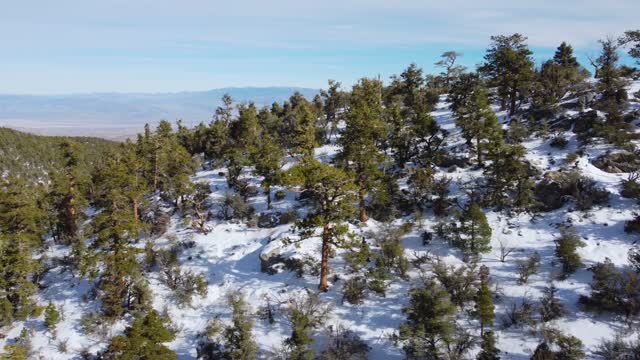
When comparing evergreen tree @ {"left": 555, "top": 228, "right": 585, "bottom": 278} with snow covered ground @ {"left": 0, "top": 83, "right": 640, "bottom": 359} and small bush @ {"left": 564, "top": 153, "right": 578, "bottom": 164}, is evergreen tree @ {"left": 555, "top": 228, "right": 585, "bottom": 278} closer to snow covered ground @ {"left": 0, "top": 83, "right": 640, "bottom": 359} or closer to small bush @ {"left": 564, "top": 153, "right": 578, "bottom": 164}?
snow covered ground @ {"left": 0, "top": 83, "right": 640, "bottom": 359}

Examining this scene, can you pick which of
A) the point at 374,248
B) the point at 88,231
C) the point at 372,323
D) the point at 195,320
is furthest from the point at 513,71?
the point at 88,231

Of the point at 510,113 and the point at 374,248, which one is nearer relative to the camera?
the point at 374,248

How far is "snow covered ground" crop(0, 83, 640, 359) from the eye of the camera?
23766mm

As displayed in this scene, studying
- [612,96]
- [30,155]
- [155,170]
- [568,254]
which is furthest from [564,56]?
[30,155]

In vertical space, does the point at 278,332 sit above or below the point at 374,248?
below

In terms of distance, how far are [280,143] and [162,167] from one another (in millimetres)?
16208

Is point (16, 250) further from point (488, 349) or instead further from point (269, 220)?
point (488, 349)

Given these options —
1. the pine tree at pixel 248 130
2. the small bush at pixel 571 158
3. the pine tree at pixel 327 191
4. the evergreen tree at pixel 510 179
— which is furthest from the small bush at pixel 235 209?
the small bush at pixel 571 158

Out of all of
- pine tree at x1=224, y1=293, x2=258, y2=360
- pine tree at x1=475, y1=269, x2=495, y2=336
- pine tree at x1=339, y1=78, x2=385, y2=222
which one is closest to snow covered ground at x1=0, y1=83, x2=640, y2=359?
pine tree at x1=224, y1=293, x2=258, y2=360

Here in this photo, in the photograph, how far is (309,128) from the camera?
36844mm

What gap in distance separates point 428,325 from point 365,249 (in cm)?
780

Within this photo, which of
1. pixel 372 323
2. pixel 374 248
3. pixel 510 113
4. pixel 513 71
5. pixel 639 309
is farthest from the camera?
pixel 510 113

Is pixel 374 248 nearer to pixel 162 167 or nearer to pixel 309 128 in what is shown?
pixel 309 128

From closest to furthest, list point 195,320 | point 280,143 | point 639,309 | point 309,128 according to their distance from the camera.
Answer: point 639,309 → point 195,320 → point 309,128 → point 280,143
